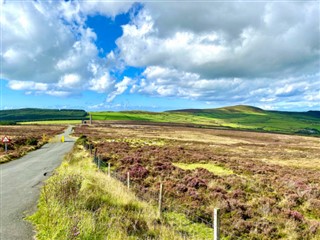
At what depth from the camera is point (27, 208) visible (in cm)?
1231

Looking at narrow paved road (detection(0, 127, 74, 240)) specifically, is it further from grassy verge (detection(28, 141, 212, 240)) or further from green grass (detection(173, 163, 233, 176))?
green grass (detection(173, 163, 233, 176))

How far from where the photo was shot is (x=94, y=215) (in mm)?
9672

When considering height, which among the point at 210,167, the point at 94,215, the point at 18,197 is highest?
the point at 94,215

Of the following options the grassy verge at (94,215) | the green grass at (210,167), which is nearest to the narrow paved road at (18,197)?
the grassy verge at (94,215)

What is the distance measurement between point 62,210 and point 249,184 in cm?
1302

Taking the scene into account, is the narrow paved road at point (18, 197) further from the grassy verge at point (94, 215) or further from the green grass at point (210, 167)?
the green grass at point (210, 167)

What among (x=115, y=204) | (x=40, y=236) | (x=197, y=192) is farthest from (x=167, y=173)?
(x=40, y=236)

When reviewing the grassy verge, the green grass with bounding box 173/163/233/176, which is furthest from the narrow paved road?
the green grass with bounding box 173/163/233/176

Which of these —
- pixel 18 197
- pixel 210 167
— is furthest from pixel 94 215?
pixel 210 167

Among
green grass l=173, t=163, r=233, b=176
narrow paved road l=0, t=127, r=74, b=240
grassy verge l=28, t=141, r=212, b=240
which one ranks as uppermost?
grassy verge l=28, t=141, r=212, b=240

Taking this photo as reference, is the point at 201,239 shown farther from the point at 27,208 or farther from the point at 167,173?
the point at 167,173

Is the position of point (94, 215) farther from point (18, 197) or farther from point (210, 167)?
point (210, 167)

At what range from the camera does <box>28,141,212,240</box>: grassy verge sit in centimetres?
824

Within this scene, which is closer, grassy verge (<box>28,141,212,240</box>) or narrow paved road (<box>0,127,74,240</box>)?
grassy verge (<box>28,141,212,240</box>)
